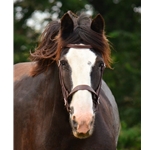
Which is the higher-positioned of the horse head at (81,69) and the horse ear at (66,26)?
the horse ear at (66,26)

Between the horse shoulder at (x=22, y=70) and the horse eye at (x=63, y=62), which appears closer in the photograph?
the horse eye at (x=63, y=62)

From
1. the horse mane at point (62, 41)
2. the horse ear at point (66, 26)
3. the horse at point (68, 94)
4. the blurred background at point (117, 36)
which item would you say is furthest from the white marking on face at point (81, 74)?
the blurred background at point (117, 36)

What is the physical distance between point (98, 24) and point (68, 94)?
0.74m

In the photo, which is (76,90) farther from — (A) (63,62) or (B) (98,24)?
(B) (98,24)

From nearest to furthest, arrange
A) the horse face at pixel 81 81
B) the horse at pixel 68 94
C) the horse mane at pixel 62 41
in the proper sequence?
the horse face at pixel 81 81
the horse at pixel 68 94
the horse mane at pixel 62 41

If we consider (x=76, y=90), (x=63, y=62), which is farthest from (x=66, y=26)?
(x=76, y=90)

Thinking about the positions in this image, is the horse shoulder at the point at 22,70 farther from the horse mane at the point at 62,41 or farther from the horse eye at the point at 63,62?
the horse eye at the point at 63,62

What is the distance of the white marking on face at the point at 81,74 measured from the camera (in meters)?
4.32

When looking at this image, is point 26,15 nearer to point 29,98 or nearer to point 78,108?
point 29,98

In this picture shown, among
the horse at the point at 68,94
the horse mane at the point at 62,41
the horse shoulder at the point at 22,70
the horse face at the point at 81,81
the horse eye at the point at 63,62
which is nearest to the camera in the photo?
the horse face at the point at 81,81

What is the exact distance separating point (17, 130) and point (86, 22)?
4.63ft

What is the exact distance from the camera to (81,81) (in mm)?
4422

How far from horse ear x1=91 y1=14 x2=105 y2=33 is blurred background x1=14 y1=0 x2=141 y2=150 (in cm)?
865

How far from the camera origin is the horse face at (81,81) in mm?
4309
